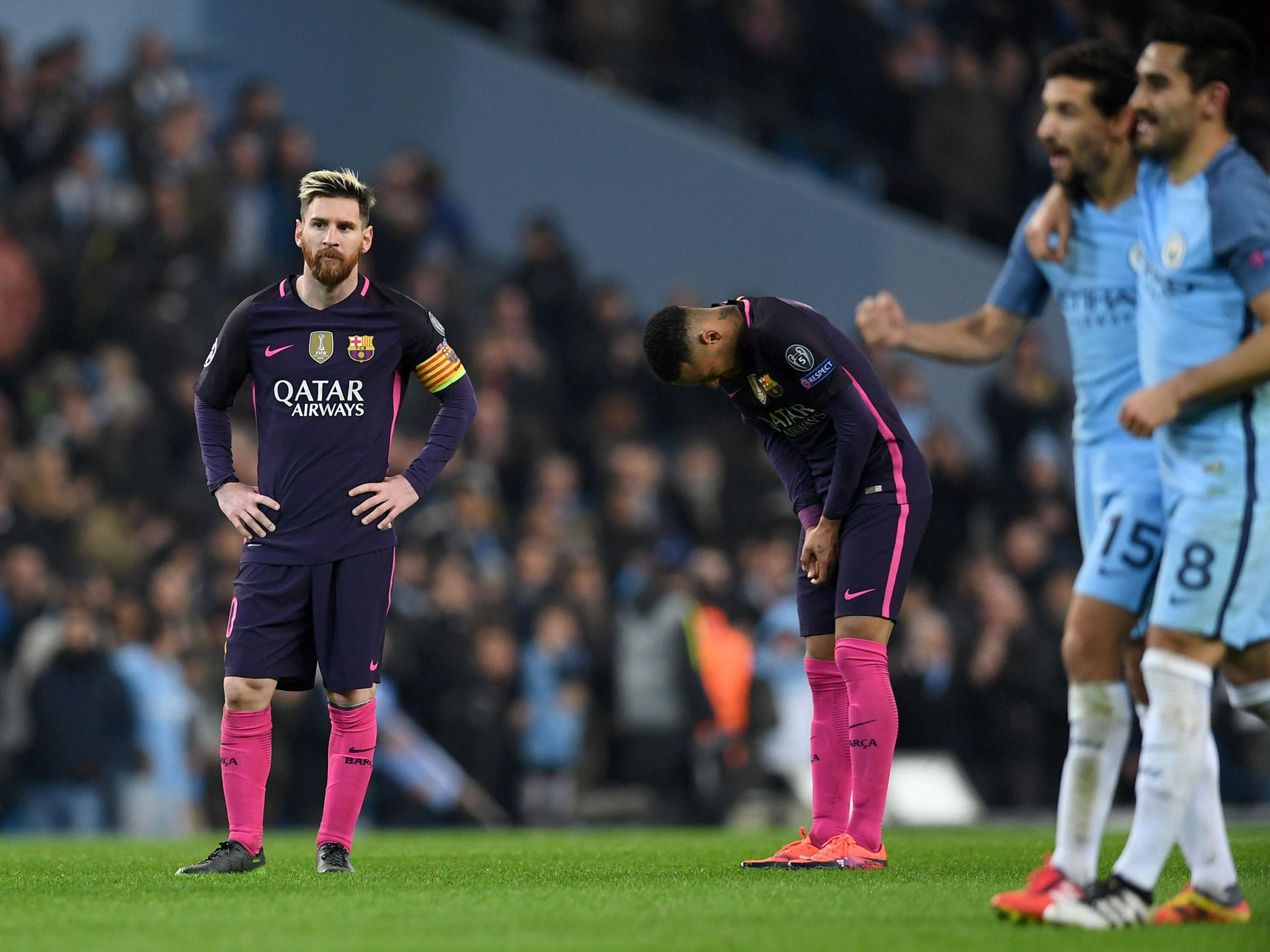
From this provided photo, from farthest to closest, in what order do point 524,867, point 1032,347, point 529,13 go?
point 529,13 → point 1032,347 → point 524,867

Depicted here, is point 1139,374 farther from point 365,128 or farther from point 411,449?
point 365,128

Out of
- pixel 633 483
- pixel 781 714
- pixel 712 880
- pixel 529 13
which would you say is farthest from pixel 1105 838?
pixel 529 13

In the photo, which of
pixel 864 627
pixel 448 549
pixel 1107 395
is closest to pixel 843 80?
pixel 448 549

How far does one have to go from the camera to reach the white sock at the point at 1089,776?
15.2 ft

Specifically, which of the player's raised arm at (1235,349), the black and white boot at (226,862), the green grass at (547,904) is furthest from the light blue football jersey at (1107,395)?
the black and white boot at (226,862)

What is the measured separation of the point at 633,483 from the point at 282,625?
791 cm

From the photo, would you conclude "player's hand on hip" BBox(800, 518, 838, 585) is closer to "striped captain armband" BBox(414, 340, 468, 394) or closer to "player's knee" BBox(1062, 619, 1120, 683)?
"striped captain armband" BBox(414, 340, 468, 394)

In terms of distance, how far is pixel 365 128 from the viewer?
16.1 meters

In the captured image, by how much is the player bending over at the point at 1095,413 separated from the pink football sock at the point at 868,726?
128 centimetres

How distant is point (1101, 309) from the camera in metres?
5.07

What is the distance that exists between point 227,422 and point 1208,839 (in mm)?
3632

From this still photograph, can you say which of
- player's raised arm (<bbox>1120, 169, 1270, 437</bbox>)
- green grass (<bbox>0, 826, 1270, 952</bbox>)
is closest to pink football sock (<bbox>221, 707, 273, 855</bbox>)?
green grass (<bbox>0, 826, 1270, 952</bbox>)

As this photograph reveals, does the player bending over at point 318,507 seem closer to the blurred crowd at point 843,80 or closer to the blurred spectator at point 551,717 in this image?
the blurred spectator at point 551,717

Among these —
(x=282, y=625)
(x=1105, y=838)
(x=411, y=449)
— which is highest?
(x=411, y=449)
